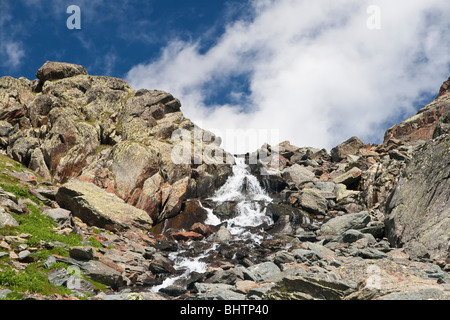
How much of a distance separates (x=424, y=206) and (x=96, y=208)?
31662 mm

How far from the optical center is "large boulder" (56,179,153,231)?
35156mm

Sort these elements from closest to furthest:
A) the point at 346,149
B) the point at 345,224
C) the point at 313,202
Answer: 1. the point at 345,224
2. the point at 313,202
3. the point at 346,149

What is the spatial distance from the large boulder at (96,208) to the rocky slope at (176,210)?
148 millimetres

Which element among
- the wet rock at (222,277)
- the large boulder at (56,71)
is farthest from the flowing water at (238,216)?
the large boulder at (56,71)

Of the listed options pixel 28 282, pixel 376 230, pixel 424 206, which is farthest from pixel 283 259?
pixel 28 282

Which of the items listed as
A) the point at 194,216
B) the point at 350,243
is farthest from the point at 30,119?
the point at 350,243

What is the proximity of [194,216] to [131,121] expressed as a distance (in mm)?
24122

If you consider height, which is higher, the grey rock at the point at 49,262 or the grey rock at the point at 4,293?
the grey rock at the point at 49,262

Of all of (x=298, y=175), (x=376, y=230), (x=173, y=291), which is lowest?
(x=173, y=291)

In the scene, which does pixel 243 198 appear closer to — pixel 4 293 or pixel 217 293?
pixel 217 293

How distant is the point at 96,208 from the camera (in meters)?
35.5

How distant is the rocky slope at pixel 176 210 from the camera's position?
19000 mm

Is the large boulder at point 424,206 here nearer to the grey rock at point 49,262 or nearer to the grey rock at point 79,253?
the grey rock at point 79,253

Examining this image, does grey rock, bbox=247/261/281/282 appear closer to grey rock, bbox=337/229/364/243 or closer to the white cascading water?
grey rock, bbox=337/229/364/243
